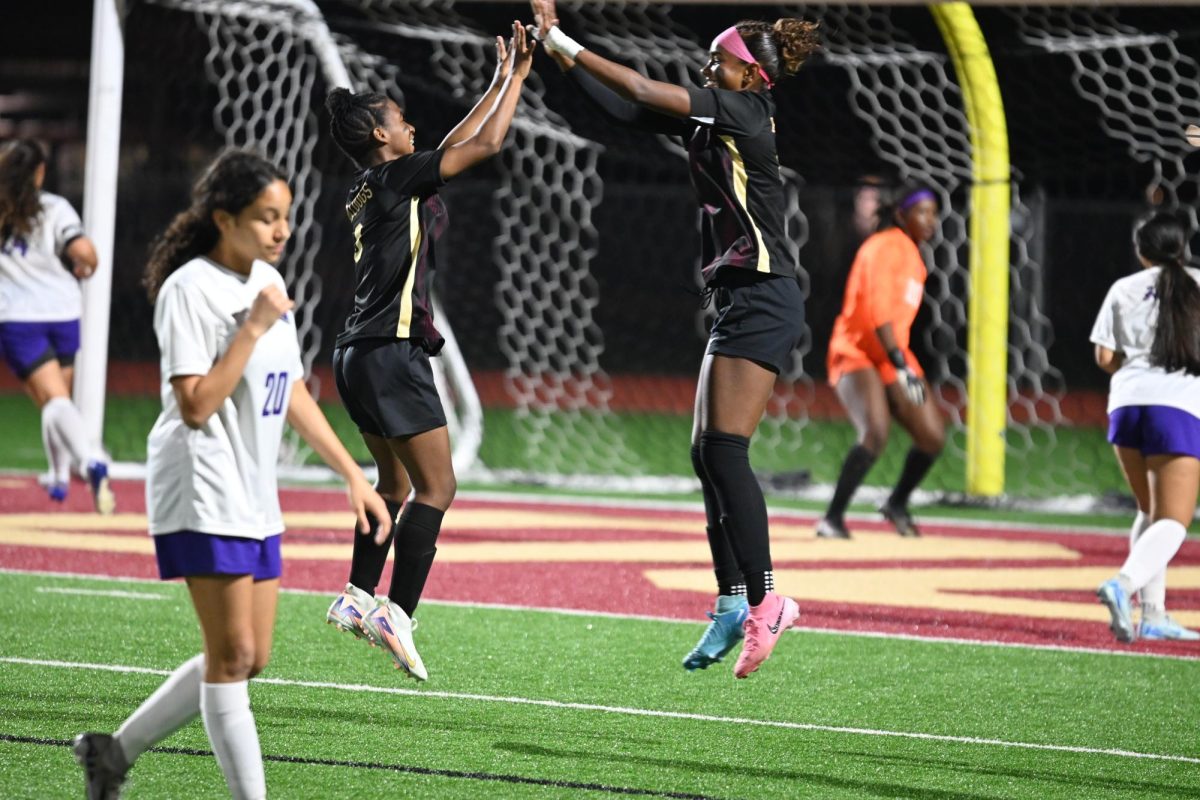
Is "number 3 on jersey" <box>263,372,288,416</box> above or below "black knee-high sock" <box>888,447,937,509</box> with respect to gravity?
above

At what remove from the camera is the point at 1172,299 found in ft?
23.7

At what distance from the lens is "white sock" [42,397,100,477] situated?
32.6 feet

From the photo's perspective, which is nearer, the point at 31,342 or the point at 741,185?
the point at 741,185

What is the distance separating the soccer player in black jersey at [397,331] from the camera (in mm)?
5488

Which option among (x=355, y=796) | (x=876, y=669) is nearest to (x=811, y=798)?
(x=355, y=796)

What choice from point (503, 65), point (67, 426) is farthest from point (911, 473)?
point (503, 65)

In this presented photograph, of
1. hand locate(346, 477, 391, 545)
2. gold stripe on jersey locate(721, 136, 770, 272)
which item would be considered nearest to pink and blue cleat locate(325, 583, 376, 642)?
hand locate(346, 477, 391, 545)

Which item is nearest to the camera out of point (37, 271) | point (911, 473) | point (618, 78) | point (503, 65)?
point (618, 78)

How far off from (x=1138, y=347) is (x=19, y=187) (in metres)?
6.07

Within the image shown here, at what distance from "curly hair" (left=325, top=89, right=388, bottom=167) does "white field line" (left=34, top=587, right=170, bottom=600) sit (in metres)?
2.92

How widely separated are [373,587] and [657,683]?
1.16 meters

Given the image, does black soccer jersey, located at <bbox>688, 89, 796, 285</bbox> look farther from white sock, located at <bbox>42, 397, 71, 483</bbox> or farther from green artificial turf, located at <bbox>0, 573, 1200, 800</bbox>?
white sock, located at <bbox>42, 397, 71, 483</bbox>

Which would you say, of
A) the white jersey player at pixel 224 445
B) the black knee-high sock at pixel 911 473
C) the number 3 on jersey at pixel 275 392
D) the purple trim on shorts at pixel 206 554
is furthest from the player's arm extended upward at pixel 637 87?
the black knee-high sock at pixel 911 473

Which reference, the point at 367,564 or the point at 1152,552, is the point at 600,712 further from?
the point at 1152,552
